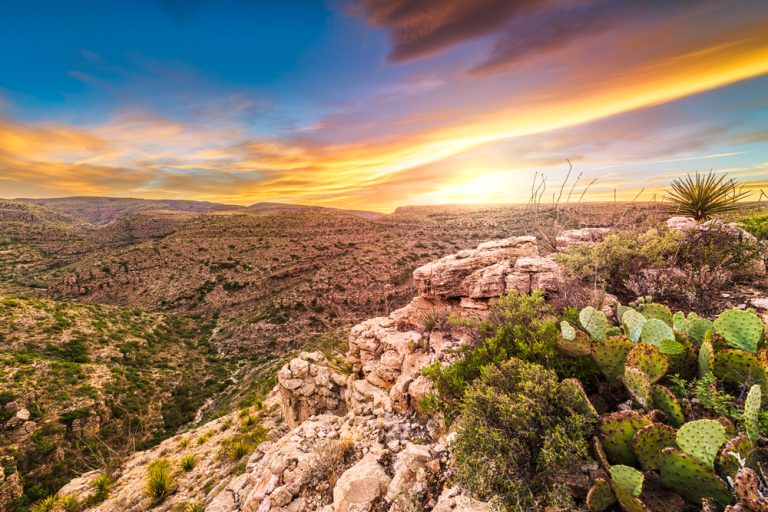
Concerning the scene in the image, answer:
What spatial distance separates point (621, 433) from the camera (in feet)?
8.70

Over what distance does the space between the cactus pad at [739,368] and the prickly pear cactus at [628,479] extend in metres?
2.11

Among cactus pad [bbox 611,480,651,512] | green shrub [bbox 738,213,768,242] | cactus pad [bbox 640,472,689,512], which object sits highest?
green shrub [bbox 738,213,768,242]

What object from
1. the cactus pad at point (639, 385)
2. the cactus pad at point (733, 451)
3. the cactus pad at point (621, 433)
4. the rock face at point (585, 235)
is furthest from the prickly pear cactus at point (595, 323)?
the rock face at point (585, 235)

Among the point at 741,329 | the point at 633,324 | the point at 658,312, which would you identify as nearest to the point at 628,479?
the point at 633,324

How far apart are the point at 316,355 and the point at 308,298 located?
90.3 feet

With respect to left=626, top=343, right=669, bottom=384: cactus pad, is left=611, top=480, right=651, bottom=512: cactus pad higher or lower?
lower

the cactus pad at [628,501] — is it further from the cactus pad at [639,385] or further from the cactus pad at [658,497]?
the cactus pad at [639,385]

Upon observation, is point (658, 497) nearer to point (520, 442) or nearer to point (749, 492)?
point (749, 492)

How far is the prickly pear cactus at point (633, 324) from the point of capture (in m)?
3.80

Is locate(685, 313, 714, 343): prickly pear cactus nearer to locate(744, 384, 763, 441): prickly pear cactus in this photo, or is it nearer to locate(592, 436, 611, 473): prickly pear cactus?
locate(744, 384, 763, 441): prickly pear cactus

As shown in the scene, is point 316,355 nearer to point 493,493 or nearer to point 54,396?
point 493,493

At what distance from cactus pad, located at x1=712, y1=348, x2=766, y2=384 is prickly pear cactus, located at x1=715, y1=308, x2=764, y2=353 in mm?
451

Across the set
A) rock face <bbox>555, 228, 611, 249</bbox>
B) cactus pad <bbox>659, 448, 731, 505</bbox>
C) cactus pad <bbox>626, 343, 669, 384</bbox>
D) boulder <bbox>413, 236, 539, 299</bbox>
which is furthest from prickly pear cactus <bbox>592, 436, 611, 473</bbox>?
rock face <bbox>555, 228, 611, 249</bbox>

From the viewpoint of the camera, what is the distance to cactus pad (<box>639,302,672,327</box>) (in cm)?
437
